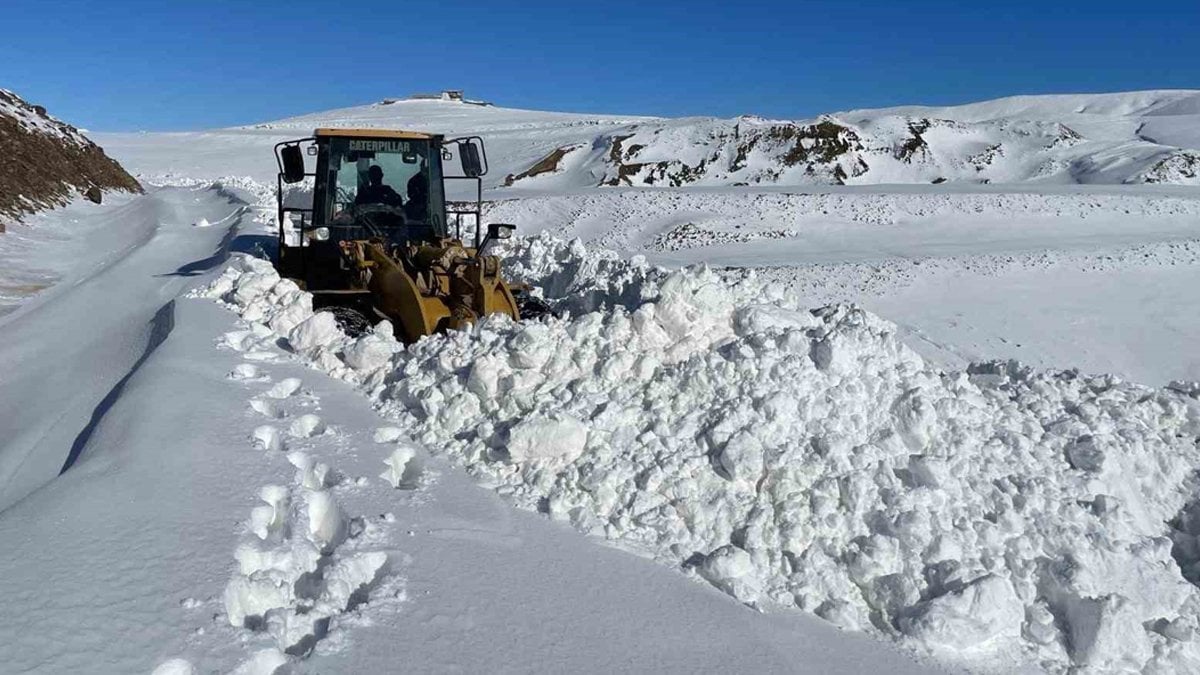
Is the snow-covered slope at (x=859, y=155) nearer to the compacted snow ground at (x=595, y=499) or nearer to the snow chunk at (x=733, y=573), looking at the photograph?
the compacted snow ground at (x=595, y=499)

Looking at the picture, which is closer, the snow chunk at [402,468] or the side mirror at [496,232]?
the snow chunk at [402,468]

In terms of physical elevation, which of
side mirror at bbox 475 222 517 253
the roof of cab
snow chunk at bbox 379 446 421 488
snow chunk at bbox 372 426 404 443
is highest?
the roof of cab

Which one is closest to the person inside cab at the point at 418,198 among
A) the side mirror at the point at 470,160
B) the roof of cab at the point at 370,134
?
the roof of cab at the point at 370,134

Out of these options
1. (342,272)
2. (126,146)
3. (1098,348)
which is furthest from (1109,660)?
(126,146)

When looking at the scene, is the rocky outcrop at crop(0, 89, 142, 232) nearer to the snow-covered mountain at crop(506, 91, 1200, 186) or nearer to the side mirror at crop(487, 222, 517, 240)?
the side mirror at crop(487, 222, 517, 240)

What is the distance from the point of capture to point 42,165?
23109 mm

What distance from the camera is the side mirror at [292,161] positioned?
784cm

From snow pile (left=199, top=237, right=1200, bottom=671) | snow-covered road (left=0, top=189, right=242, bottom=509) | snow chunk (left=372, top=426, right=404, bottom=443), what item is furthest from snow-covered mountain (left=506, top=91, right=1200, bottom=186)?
snow chunk (left=372, top=426, right=404, bottom=443)

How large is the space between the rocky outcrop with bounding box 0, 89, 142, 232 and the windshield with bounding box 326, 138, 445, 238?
427 inches

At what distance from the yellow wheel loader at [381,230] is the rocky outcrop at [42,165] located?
1076 centimetres

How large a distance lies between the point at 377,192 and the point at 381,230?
0.45m

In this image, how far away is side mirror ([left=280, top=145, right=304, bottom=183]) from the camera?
784cm

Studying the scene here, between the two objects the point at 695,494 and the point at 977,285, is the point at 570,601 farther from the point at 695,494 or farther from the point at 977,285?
the point at 977,285

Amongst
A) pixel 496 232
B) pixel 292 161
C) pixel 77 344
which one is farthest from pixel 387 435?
pixel 77 344
